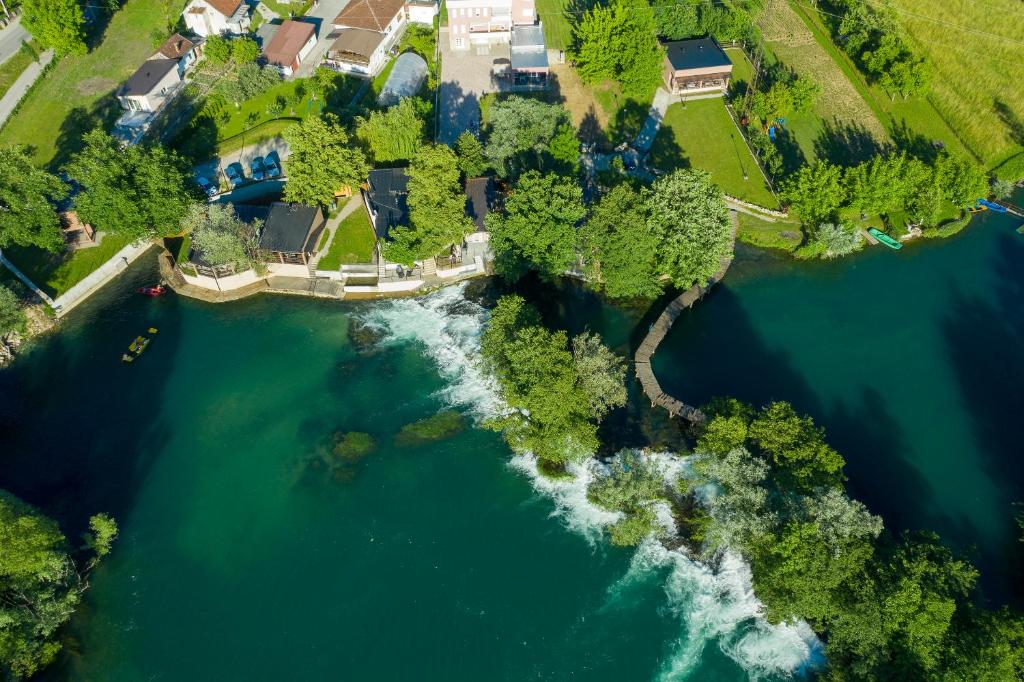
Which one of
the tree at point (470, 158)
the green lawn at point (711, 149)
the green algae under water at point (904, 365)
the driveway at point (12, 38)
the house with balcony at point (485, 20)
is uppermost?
the driveway at point (12, 38)

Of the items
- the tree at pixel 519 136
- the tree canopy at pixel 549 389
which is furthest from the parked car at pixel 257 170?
the tree canopy at pixel 549 389

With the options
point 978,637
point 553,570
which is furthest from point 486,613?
point 978,637

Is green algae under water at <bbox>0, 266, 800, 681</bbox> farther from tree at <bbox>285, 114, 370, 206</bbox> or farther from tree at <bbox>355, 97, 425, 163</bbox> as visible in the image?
tree at <bbox>355, 97, 425, 163</bbox>

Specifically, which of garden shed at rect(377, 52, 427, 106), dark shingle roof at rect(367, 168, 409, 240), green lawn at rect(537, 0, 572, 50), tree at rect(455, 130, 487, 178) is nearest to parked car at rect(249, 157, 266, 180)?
dark shingle roof at rect(367, 168, 409, 240)

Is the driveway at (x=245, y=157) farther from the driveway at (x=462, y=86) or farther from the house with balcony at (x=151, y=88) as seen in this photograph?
the driveway at (x=462, y=86)

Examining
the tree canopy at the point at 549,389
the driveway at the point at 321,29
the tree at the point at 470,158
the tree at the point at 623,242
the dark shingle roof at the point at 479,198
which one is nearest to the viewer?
the tree canopy at the point at 549,389

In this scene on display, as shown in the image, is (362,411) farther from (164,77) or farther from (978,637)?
(164,77)
